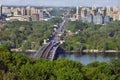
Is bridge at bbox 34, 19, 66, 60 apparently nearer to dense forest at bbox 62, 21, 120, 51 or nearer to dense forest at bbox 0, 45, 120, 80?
dense forest at bbox 62, 21, 120, 51

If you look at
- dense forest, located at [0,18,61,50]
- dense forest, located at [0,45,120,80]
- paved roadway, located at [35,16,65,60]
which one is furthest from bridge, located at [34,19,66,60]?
dense forest, located at [0,45,120,80]

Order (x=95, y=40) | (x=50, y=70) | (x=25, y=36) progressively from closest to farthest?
(x=50, y=70) < (x=95, y=40) < (x=25, y=36)

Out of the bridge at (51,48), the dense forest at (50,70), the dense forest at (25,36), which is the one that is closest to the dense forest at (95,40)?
the bridge at (51,48)

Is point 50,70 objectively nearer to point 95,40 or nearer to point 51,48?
point 51,48

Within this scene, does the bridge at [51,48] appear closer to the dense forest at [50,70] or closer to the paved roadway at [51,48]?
the paved roadway at [51,48]

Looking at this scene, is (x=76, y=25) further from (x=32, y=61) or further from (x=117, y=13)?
(x=32, y=61)

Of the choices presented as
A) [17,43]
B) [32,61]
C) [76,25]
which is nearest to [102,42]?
[17,43]

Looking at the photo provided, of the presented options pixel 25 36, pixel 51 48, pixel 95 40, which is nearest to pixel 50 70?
pixel 51 48
